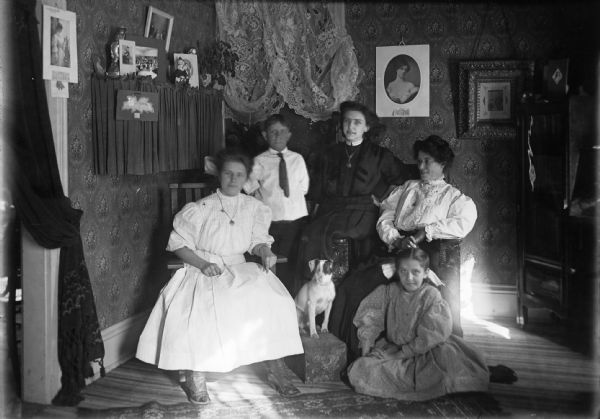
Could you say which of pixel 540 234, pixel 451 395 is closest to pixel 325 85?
pixel 540 234

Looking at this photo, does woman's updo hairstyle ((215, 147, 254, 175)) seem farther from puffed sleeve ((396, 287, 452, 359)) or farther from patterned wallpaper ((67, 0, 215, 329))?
puffed sleeve ((396, 287, 452, 359))

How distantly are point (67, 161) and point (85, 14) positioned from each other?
0.83 m

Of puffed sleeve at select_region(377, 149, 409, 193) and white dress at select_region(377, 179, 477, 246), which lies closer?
white dress at select_region(377, 179, 477, 246)

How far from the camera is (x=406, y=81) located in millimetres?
5020

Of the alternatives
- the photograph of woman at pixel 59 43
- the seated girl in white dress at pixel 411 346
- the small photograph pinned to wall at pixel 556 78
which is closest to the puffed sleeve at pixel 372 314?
the seated girl in white dress at pixel 411 346

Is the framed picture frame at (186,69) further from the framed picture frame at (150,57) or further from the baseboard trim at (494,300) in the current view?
the baseboard trim at (494,300)

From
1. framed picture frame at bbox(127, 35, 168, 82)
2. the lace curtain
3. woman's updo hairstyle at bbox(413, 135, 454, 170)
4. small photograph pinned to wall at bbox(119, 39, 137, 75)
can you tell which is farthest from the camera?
the lace curtain

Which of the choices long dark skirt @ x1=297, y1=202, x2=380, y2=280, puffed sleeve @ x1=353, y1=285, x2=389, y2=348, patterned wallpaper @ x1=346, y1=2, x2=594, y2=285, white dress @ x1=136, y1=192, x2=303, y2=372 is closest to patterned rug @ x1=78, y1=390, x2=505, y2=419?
white dress @ x1=136, y1=192, x2=303, y2=372

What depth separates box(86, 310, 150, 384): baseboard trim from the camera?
12.5 ft

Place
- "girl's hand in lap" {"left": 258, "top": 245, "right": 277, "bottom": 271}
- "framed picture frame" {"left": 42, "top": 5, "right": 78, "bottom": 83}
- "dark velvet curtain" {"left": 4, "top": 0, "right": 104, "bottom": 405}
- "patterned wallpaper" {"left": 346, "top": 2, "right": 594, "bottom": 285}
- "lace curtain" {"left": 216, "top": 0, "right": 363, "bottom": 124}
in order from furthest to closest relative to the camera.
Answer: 1. "patterned wallpaper" {"left": 346, "top": 2, "right": 594, "bottom": 285}
2. "lace curtain" {"left": 216, "top": 0, "right": 363, "bottom": 124}
3. "girl's hand in lap" {"left": 258, "top": 245, "right": 277, "bottom": 271}
4. "framed picture frame" {"left": 42, "top": 5, "right": 78, "bottom": 83}
5. "dark velvet curtain" {"left": 4, "top": 0, "right": 104, "bottom": 405}

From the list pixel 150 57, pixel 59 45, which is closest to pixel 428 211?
pixel 150 57

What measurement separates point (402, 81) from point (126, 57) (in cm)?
221

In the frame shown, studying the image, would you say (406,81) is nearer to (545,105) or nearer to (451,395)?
(545,105)

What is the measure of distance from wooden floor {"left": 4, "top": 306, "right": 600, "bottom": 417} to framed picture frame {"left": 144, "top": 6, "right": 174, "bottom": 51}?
212 centimetres
